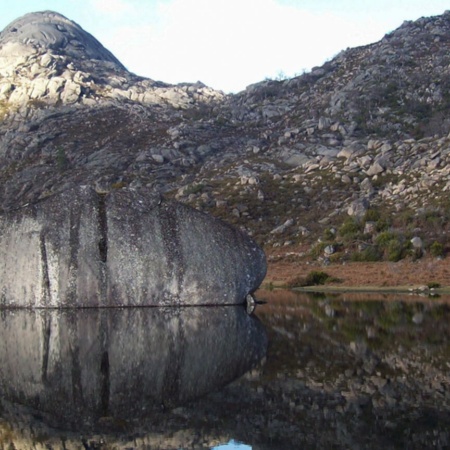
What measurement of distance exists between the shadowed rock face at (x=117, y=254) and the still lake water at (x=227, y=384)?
23.5 feet

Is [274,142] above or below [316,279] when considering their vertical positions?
above

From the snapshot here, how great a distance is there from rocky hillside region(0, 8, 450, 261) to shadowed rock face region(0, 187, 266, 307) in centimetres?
609

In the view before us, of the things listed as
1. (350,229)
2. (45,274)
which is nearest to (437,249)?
(350,229)

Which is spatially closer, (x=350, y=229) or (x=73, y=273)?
(x=73, y=273)

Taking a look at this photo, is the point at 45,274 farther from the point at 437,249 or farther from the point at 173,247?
the point at 437,249

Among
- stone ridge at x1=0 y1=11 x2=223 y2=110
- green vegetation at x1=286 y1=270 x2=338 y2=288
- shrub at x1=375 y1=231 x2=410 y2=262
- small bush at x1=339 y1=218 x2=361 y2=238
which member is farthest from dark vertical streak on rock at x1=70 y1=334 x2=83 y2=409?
stone ridge at x1=0 y1=11 x2=223 y2=110

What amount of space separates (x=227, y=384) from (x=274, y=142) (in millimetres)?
86164

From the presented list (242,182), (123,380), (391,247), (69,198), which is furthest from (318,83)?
(123,380)

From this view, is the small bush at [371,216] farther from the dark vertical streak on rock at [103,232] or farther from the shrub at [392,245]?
the dark vertical streak on rock at [103,232]

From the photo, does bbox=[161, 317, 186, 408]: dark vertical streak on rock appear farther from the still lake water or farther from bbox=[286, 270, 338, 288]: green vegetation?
bbox=[286, 270, 338, 288]: green vegetation

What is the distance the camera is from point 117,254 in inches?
1419

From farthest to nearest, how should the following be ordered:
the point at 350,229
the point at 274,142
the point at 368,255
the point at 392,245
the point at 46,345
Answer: the point at 274,142
the point at 350,229
the point at 368,255
the point at 392,245
the point at 46,345

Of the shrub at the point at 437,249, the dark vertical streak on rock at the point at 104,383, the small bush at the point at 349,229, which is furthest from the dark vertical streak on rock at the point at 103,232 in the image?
the small bush at the point at 349,229

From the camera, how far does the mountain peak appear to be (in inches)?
6289
